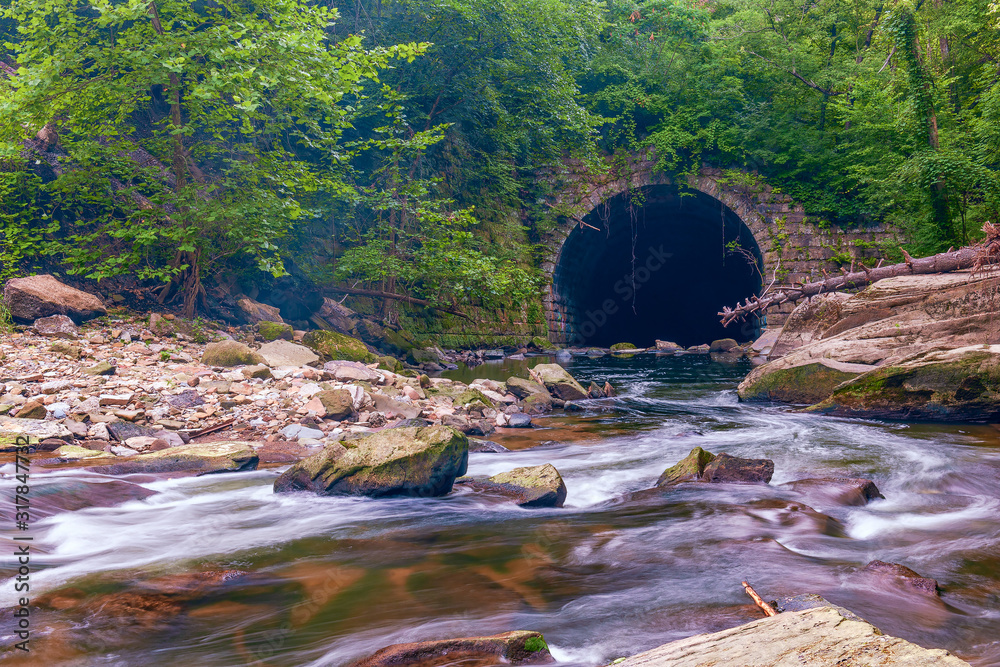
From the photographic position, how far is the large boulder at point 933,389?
575 centimetres

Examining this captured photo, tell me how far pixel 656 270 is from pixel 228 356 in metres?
20.7

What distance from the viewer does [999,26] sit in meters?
11.6

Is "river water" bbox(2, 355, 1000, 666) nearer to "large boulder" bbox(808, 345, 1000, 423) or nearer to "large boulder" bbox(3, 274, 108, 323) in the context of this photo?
"large boulder" bbox(808, 345, 1000, 423)

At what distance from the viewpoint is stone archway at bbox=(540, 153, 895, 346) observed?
648 inches

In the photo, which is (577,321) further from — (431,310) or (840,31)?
(840,31)

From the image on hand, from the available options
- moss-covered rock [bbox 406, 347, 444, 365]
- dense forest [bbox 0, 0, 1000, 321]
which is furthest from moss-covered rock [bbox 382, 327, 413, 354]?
dense forest [bbox 0, 0, 1000, 321]

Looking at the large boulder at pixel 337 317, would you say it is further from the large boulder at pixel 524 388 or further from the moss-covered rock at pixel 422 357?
the large boulder at pixel 524 388

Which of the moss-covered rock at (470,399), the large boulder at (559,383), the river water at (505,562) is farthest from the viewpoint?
the large boulder at (559,383)

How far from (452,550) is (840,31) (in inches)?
829

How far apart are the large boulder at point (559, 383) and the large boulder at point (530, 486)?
4.51m

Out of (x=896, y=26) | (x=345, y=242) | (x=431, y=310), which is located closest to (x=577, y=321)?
(x=431, y=310)

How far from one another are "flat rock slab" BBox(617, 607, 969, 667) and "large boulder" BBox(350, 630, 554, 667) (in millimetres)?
464

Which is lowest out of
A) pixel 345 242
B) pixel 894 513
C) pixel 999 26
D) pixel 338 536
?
pixel 894 513

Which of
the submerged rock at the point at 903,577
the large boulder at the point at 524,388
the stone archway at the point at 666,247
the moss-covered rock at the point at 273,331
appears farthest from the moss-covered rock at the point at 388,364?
the submerged rock at the point at 903,577
